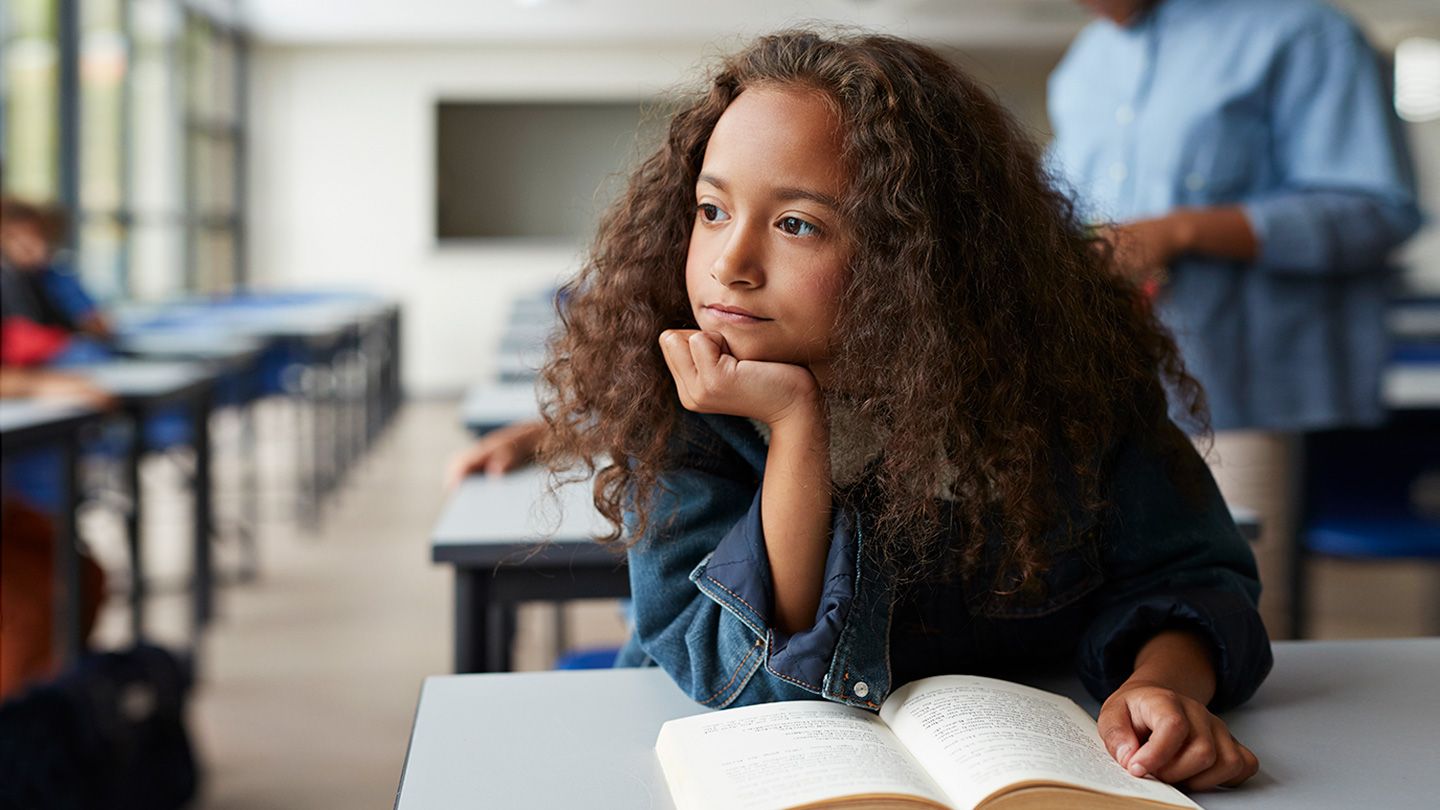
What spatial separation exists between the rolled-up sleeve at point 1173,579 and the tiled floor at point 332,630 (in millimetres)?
1737

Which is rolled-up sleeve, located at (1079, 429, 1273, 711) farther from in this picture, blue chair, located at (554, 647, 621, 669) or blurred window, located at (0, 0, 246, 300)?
blurred window, located at (0, 0, 246, 300)

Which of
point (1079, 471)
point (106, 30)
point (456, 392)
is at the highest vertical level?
point (106, 30)

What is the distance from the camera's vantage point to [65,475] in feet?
8.00

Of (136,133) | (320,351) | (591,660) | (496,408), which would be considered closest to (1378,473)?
(496,408)

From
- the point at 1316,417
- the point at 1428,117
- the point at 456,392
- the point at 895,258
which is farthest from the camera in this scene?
the point at 456,392

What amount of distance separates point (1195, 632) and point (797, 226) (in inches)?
14.2

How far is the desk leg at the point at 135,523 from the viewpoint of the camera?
296 centimetres

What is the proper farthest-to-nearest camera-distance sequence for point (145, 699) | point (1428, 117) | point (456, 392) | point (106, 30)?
1. point (456, 392)
2. point (1428, 117)
3. point (106, 30)
4. point (145, 699)

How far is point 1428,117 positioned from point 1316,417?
30.0ft

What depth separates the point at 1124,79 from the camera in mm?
1717

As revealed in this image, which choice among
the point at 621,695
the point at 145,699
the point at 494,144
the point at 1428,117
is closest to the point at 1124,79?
the point at 621,695

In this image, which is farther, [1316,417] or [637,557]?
[1316,417]

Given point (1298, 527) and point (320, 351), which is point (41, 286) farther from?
point (1298, 527)

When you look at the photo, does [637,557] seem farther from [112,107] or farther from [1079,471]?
[112,107]
